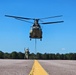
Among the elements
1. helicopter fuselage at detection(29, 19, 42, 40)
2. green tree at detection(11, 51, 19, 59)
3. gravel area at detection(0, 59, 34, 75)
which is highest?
green tree at detection(11, 51, 19, 59)

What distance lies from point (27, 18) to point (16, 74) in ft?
180

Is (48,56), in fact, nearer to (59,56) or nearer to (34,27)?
(59,56)

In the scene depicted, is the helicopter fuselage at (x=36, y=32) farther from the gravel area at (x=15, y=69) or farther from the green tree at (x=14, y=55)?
the green tree at (x=14, y=55)

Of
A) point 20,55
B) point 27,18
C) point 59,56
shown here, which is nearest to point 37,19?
point 27,18

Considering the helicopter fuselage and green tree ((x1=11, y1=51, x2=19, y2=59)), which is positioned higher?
green tree ((x1=11, y1=51, x2=19, y2=59))

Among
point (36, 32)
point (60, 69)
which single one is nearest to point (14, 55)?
point (36, 32)

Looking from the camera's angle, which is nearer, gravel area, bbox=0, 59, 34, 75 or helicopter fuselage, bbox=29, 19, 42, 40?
gravel area, bbox=0, 59, 34, 75

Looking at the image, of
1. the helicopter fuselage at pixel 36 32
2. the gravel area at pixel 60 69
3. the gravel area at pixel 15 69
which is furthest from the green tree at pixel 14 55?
the gravel area at pixel 15 69

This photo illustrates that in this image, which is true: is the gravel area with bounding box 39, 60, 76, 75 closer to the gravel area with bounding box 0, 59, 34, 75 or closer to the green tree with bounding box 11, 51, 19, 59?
the gravel area with bounding box 0, 59, 34, 75

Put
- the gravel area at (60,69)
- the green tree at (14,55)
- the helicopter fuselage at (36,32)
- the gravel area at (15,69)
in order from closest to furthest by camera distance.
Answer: the gravel area at (15,69)
the gravel area at (60,69)
the helicopter fuselage at (36,32)
the green tree at (14,55)

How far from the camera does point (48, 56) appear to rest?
15738 cm

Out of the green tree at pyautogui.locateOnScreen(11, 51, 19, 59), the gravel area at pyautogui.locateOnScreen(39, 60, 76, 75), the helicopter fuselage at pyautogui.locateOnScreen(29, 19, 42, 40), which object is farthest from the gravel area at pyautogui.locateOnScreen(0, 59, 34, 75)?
the green tree at pyautogui.locateOnScreen(11, 51, 19, 59)

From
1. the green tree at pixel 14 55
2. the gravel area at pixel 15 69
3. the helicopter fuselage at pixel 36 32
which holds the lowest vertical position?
the gravel area at pixel 15 69

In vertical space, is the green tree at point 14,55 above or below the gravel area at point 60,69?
above
